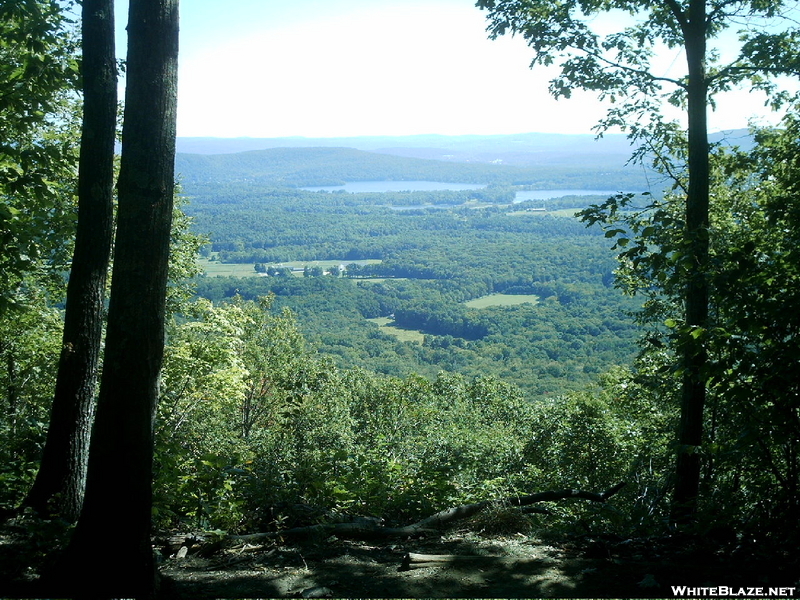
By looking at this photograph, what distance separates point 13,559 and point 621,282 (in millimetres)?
7908

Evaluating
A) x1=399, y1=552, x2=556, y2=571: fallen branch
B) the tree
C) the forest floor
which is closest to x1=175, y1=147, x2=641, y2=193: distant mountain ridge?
the tree

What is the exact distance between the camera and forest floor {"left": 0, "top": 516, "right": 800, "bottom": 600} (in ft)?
11.1

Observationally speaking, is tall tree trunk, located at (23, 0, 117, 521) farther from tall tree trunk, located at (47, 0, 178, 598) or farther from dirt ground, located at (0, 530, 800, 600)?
tall tree trunk, located at (47, 0, 178, 598)

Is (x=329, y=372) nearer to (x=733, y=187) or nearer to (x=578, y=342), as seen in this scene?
(x=733, y=187)

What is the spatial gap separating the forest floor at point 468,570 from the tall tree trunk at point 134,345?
0.33 meters

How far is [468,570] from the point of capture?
12.5 feet

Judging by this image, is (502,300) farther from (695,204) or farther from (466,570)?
(466,570)

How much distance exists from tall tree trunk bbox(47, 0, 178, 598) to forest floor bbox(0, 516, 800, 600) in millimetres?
330

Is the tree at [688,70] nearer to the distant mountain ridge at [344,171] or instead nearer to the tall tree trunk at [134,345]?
the tall tree trunk at [134,345]

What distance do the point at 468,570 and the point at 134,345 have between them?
2467 millimetres

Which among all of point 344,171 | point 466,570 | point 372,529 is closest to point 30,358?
point 372,529

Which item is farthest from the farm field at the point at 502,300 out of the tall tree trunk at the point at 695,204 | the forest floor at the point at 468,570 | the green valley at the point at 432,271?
the forest floor at the point at 468,570

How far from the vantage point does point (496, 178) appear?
174125mm

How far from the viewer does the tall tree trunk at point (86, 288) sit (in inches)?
173
